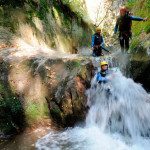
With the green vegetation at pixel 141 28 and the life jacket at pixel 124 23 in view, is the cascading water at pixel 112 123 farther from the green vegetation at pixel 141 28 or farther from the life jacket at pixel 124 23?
the life jacket at pixel 124 23

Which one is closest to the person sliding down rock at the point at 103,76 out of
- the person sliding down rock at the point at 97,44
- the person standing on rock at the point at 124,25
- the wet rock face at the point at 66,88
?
the wet rock face at the point at 66,88

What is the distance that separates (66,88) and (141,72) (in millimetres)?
2819

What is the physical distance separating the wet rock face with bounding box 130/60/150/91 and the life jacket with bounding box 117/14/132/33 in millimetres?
1348

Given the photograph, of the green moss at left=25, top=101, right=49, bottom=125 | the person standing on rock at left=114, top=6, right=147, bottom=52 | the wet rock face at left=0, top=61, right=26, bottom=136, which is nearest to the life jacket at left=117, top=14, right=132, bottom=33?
the person standing on rock at left=114, top=6, right=147, bottom=52

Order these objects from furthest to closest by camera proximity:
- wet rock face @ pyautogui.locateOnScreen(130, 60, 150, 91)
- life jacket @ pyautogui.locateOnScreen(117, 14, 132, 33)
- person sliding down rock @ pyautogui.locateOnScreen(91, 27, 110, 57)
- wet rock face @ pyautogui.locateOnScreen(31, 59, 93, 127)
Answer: person sliding down rock @ pyautogui.locateOnScreen(91, 27, 110, 57) < life jacket @ pyautogui.locateOnScreen(117, 14, 132, 33) < wet rock face @ pyautogui.locateOnScreen(130, 60, 150, 91) < wet rock face @ pyautogui.locateOnScreen(31, 59, 93, 127)

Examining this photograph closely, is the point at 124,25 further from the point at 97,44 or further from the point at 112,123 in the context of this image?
the point at 112,123

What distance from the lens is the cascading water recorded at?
842cm

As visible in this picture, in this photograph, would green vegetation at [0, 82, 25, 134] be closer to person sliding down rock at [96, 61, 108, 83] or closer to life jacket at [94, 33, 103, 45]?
person sliding down rock at [96, 61, 108, 83]

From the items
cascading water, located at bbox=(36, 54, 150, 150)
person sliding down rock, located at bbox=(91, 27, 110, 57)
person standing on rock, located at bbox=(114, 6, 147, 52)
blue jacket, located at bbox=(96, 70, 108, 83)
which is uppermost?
person standing on rock, located at bbox=(114, 6, 147, 52)

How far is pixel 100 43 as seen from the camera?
13.5 metres

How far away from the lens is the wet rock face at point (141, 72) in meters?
10.5

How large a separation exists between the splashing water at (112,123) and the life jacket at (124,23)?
6.43 feet

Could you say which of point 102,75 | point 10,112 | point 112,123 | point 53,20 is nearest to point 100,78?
point 102,75

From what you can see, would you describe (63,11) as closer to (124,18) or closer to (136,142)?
(124,18)
